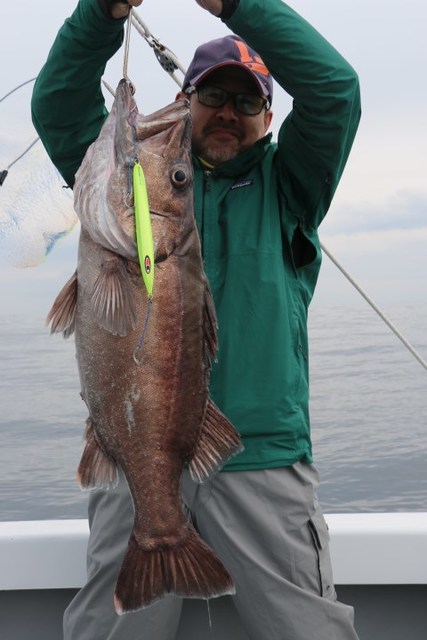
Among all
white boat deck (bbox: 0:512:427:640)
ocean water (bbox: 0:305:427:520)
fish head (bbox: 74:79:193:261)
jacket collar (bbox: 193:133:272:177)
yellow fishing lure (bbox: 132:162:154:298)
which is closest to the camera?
yellow fishing lure (bbox: 132:162:154:298)

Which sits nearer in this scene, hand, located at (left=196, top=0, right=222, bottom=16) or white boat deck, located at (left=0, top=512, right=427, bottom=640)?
hand, located at (left=196, top=0, right=222, bottom=16)

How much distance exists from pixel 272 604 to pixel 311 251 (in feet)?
3.82

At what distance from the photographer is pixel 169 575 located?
7.52 feet

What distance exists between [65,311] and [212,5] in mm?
987

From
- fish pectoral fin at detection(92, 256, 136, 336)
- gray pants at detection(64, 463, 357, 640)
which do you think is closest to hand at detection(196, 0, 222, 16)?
fish pectoral fin at detection(92, 256, 136, 336)

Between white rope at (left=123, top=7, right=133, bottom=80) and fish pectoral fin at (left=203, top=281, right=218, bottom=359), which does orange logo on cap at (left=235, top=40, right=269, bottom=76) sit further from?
fish pectoral fin at (left=203, top=281, right=218, bottom=359)

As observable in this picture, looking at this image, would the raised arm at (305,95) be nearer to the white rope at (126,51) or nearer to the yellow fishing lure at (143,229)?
the white rope at (126,51)

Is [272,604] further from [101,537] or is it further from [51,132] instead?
[51,132]

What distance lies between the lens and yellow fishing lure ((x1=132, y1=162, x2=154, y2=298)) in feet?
6.65

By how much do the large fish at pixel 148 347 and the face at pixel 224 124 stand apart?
529 mm

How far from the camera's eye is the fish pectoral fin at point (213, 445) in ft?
7.57

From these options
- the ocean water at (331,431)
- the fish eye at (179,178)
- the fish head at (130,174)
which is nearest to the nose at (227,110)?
the fish head at (130,174)

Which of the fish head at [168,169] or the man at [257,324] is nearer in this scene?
the fish head at [168,169]

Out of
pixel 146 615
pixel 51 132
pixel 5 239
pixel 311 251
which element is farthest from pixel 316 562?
pixel 5 239
